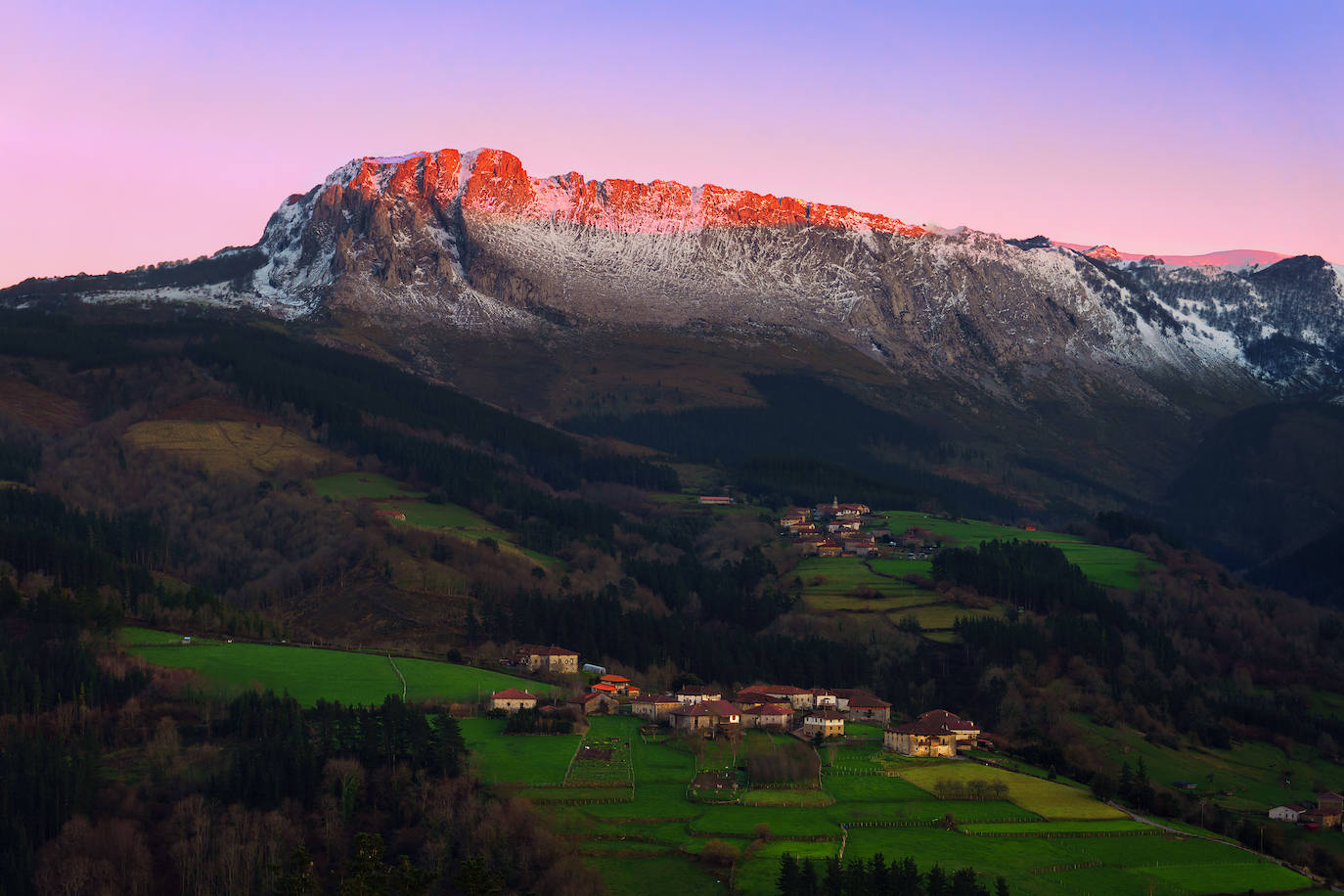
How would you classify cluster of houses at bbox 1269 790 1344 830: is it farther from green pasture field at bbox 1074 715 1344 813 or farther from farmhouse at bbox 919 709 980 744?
farmhouse at bbox 919 709 980 744

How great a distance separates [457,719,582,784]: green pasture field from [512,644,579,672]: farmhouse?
69.0ft

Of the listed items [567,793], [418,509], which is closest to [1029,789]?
[567,793]

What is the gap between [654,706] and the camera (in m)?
103

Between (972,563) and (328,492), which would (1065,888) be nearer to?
(972,563)

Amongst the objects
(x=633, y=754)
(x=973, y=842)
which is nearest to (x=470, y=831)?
(x=633, y=754)

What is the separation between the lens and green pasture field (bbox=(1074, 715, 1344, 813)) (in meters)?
108

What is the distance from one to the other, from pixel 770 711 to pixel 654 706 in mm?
8050

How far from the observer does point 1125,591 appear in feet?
537

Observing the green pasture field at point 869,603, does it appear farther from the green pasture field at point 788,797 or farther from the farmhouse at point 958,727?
the green pasture field at point 788,797

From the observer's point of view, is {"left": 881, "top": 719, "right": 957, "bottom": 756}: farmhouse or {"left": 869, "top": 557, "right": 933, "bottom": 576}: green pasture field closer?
{"left": 881, "top": 719, "right": 957, "bottom": 756}: farmhouse

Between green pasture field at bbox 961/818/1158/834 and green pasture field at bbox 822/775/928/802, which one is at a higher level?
green pasture field at bbox 822/775/928/802

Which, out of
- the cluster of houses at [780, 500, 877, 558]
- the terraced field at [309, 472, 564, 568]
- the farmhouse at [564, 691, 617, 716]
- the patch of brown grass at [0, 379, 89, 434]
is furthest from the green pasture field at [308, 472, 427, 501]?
the farmhouse at [564, 691, 617, 716]

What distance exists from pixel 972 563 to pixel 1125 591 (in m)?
18.1

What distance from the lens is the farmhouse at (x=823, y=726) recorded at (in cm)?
10025
